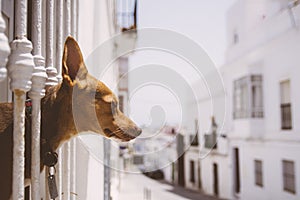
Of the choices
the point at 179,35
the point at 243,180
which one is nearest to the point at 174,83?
the point at 179,35

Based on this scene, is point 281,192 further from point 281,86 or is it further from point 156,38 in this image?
point 156,38

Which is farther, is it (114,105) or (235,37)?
(235,37)

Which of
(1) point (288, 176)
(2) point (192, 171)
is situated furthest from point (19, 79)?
(2) point (192, 171)

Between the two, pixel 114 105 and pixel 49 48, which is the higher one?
pixel 49 48

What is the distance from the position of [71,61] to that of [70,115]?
18 cm

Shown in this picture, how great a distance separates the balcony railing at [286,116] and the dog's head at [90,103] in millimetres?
9798

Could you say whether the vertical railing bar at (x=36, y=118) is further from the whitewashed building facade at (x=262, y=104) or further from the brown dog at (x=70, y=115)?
the whitewashed building facade at (x=262, y=104)

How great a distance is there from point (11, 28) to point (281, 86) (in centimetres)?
1021

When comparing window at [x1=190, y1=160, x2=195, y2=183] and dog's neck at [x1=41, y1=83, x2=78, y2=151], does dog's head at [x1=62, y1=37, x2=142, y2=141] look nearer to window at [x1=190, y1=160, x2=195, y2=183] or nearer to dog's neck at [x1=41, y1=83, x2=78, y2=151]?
dog's neck at [x1=41, y1=83, x2=78, y2=151]

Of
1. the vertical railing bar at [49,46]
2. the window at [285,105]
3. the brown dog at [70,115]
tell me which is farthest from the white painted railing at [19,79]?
the window at [285,105]

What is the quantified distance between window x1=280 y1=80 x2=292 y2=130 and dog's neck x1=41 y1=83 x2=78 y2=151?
995 centimetres

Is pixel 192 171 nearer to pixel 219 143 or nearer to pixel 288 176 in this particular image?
pixel 219 143

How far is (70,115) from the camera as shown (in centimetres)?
126

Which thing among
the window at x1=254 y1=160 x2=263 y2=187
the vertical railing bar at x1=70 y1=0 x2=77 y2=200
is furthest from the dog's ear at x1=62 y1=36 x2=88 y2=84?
the window at x1=254 y1=160 x2=263 y2=187
